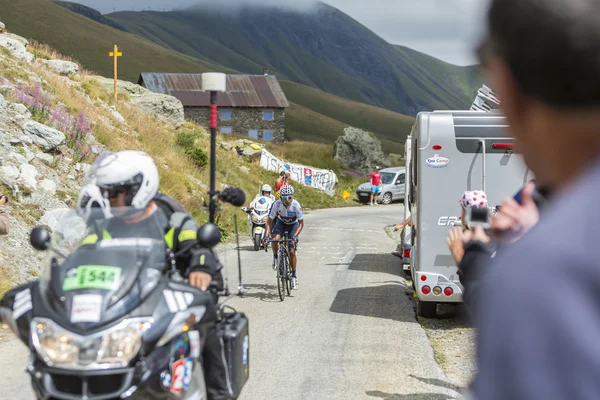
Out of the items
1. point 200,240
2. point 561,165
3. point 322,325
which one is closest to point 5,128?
point 322,325

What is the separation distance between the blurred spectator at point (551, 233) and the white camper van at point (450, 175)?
1019 cm

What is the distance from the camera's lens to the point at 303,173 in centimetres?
4528

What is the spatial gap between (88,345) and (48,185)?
1353 cm

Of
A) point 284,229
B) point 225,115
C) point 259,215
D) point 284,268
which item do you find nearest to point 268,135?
point 225,115

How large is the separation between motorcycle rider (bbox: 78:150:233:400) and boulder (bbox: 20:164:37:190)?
1160cm

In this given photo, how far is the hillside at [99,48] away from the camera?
12693 cm

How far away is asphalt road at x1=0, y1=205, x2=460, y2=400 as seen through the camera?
7.84m

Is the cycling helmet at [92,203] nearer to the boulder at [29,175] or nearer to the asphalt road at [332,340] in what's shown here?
the asphalt road at [332,340]

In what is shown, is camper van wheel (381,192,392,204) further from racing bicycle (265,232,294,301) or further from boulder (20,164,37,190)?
racing bicycle (265,232,294,301)

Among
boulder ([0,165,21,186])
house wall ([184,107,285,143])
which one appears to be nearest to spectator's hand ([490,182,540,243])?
boulder ([0,165,21,186])

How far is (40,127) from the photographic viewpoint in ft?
60.5

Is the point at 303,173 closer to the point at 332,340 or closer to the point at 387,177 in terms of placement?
the point at 387,177

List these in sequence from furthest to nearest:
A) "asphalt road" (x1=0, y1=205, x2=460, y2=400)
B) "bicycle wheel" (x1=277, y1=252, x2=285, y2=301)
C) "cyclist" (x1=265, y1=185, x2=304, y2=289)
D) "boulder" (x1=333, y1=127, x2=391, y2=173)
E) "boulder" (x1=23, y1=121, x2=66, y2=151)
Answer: "boulder" (x1=333, y1=127, x2=391, y2=173) < "boulder" (x1=23, y1=121, x2=66, y2=151) < "cyclist" (x1=265, y1=185, x2=304, y2=289) < "bicycle wheel" (x1=277, y1=252, x2=285, y2=301) < "asphalt road" (x1=0, y1=205, x2=460, y2=400)

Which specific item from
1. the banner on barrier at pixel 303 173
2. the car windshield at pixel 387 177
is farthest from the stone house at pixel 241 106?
the car windshield at pixel 387 177
